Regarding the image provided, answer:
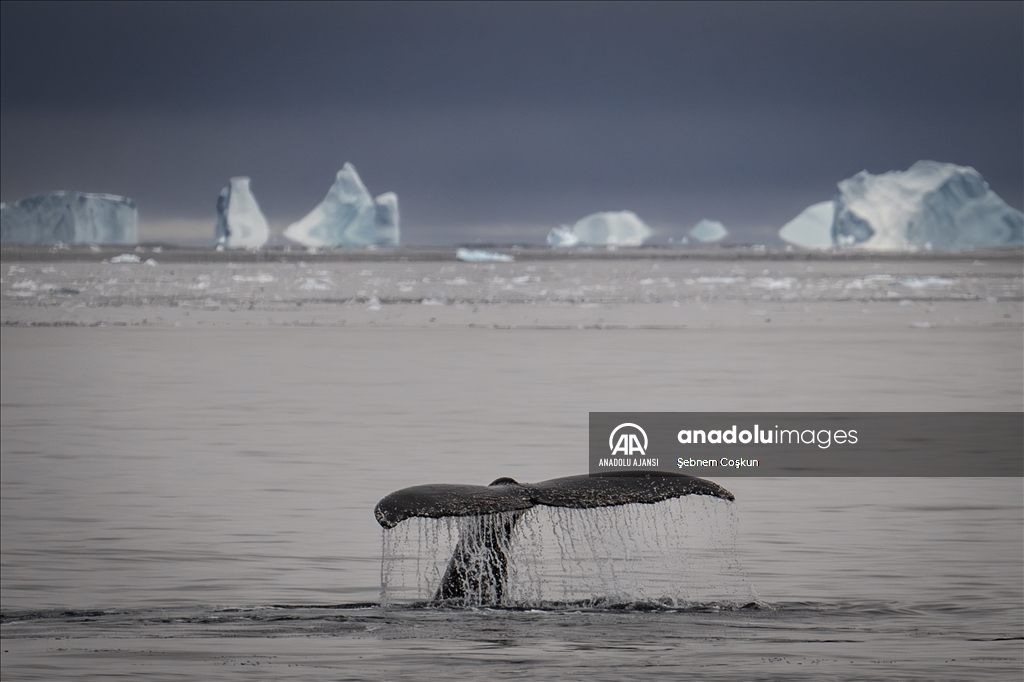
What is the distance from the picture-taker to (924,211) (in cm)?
8119

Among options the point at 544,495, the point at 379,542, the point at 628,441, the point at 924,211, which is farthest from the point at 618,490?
the point at 924,211

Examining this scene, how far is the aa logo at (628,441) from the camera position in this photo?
14.9 m

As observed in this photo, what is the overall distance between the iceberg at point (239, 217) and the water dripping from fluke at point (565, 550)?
82118 mm

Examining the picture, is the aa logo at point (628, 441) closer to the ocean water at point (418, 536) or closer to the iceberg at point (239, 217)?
the ocean water at point (418, 536)

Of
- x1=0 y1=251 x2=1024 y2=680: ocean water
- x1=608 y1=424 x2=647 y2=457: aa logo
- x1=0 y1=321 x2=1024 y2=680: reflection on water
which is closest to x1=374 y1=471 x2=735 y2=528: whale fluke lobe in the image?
x1=0 y1=251 x2=1024 y2=680: ocean water

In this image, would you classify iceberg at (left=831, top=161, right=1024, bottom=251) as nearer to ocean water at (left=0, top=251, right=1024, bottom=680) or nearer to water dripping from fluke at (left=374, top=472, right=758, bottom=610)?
ocean water at (left=0, top=251, right=1024, bottom=680)

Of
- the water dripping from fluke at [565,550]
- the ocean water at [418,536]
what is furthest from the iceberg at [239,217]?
the water dripping from fluke at [565,550]

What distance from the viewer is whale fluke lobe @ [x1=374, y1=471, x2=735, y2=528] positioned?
630cm

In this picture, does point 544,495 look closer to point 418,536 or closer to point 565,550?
point 565,550

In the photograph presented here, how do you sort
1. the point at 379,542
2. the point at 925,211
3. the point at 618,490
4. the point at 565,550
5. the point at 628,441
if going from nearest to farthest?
the point at 618,490
the point at 565,550
the point at 379,542
the point at 628,441
the point at 925,211

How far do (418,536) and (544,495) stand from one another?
297cm

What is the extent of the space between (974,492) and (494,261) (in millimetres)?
111130

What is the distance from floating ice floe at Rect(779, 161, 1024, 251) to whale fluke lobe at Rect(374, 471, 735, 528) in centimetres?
7576

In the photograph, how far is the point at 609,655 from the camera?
6.61 metres
